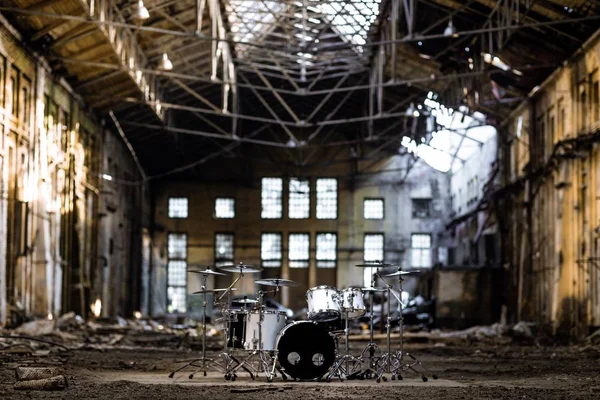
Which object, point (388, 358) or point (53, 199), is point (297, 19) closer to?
point (53, 199)

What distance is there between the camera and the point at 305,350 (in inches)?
608

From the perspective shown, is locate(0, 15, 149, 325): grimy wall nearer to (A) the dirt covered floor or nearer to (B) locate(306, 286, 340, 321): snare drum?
(A) the dirt covered floor

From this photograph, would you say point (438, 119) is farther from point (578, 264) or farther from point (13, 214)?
point (13, 214)

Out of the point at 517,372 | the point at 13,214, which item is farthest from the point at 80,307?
the point at 517,372

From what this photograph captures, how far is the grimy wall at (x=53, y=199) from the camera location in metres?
26.7

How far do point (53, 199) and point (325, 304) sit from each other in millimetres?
17375

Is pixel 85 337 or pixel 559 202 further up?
pixel 559 202

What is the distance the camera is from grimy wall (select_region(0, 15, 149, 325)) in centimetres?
2672

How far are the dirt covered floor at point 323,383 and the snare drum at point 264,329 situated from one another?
531 mm

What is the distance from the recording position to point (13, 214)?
26953 millimetres

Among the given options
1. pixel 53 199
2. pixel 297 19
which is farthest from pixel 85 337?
pixel 297 19

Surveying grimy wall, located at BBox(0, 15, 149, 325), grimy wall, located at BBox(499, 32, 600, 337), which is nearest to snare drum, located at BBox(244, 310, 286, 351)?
grimy wall, located at BBox(0, 15, 149, 325)

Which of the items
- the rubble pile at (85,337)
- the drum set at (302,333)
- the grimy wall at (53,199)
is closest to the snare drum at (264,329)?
the drum set at (302,333)

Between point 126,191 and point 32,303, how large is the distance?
17.0m
